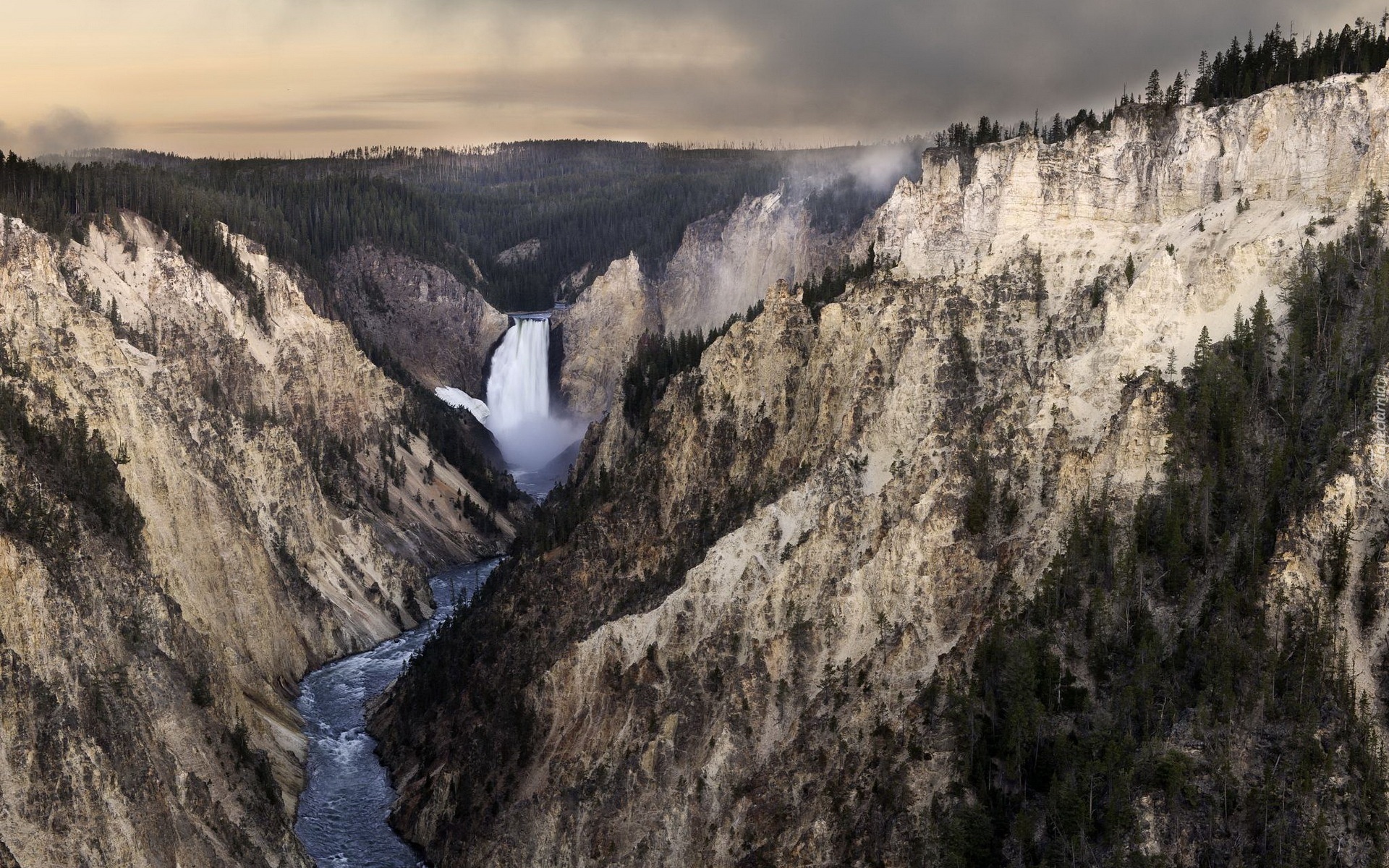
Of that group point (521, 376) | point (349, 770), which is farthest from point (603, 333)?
point (349, 770)

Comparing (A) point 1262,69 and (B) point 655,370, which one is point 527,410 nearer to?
(B) point 655,370

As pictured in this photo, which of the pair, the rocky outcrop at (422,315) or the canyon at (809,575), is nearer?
the canyon at (809,575)

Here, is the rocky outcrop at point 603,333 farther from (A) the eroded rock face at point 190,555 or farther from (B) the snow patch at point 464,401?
(A) the eroded rock face at point 190,555

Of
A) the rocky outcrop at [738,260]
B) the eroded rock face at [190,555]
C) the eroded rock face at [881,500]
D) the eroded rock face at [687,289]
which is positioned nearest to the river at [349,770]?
the eroded rock face at [190,555]

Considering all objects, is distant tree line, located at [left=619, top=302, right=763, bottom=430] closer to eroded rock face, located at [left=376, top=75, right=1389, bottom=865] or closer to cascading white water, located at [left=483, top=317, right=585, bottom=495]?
eroded rock face, located at [left=376, top=75, right=1389, bottom=865]

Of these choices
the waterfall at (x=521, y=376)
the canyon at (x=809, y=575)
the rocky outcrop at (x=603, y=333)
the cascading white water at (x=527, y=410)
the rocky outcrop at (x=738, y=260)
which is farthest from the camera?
the waterfall at (x=521, y=376)

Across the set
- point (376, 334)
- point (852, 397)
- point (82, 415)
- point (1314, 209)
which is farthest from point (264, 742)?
point (376, 334)
